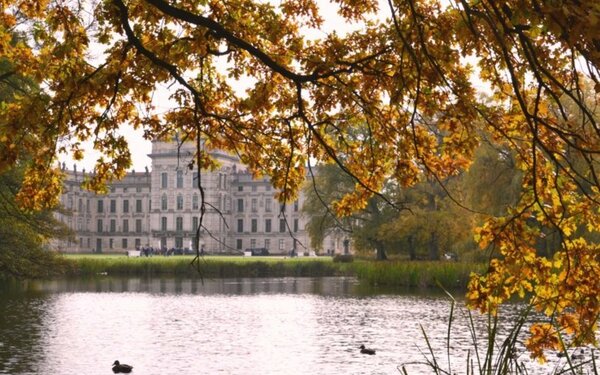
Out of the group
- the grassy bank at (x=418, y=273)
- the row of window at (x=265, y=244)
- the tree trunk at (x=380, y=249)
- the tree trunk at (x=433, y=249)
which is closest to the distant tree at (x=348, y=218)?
the tree trunk at (x=380, y=249)

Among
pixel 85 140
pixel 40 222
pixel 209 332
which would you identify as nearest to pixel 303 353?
pixel 209 332

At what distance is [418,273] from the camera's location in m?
35.8

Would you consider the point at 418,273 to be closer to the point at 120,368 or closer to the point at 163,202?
the point at 120,368

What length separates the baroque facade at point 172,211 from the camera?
346 feet

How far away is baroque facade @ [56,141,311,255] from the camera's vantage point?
4149 inches

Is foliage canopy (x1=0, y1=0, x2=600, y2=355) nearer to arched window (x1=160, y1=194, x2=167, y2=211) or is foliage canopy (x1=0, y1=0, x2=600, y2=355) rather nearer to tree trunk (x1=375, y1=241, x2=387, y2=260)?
tree trunk (x1=375, y1=241, x2=387, y2=260)

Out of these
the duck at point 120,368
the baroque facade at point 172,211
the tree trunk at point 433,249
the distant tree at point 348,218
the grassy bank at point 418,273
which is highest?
the baroque facade at point 172,211

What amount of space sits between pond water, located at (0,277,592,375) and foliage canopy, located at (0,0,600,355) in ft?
5.35

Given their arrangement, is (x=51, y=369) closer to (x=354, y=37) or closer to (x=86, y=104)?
(x=86, y=104)

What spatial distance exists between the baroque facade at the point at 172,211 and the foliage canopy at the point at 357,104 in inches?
3726

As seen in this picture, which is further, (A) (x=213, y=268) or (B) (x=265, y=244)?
(B) (x=265, y=244)

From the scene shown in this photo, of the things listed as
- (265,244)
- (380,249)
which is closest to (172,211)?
(265,244)

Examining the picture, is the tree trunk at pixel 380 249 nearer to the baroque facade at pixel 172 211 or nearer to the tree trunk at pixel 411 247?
the tree trunk at pixel 411 247

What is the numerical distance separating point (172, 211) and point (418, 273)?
73.0 metres
